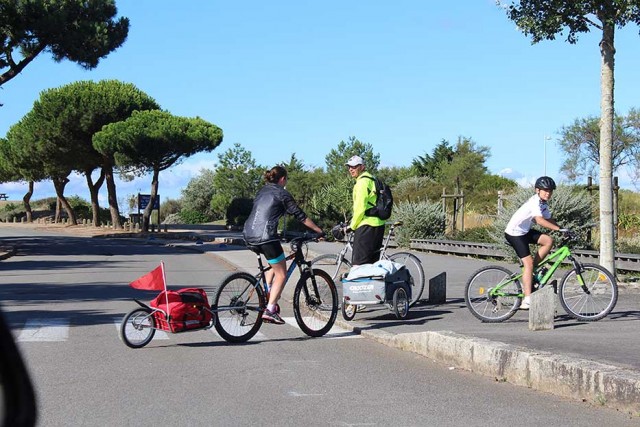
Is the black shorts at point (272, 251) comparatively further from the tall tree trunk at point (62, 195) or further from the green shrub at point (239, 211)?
the tall tree trunk at point (62, 195)

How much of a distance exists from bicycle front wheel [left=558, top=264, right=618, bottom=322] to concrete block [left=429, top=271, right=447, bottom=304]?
2.52 metres

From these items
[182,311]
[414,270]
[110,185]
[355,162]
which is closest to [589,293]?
[414,270]

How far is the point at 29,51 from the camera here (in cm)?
3262

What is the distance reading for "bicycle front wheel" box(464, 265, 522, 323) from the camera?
416 inches

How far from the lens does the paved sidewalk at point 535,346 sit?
632cm

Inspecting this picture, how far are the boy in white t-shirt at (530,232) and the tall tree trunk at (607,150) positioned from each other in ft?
12.9

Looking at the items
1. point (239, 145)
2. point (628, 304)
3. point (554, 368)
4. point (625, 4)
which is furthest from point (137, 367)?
point (239, 145)

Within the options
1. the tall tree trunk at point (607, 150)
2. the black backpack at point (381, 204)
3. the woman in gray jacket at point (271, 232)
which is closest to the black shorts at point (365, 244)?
the black backpack at point (381, 204)

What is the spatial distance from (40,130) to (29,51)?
80.9 ft

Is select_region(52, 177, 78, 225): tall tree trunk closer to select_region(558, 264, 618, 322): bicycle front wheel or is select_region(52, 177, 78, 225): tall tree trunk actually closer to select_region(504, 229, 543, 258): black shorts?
select_region(504, 229, 543, 258): black shorts

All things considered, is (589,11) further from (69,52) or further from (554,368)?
(69,52)

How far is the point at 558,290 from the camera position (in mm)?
10641

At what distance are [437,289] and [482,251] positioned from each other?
38.1 ft

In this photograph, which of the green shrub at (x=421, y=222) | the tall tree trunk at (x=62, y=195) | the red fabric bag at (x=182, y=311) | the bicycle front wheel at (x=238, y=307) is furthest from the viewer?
the tall tree trunk at (x=62, y=195)
